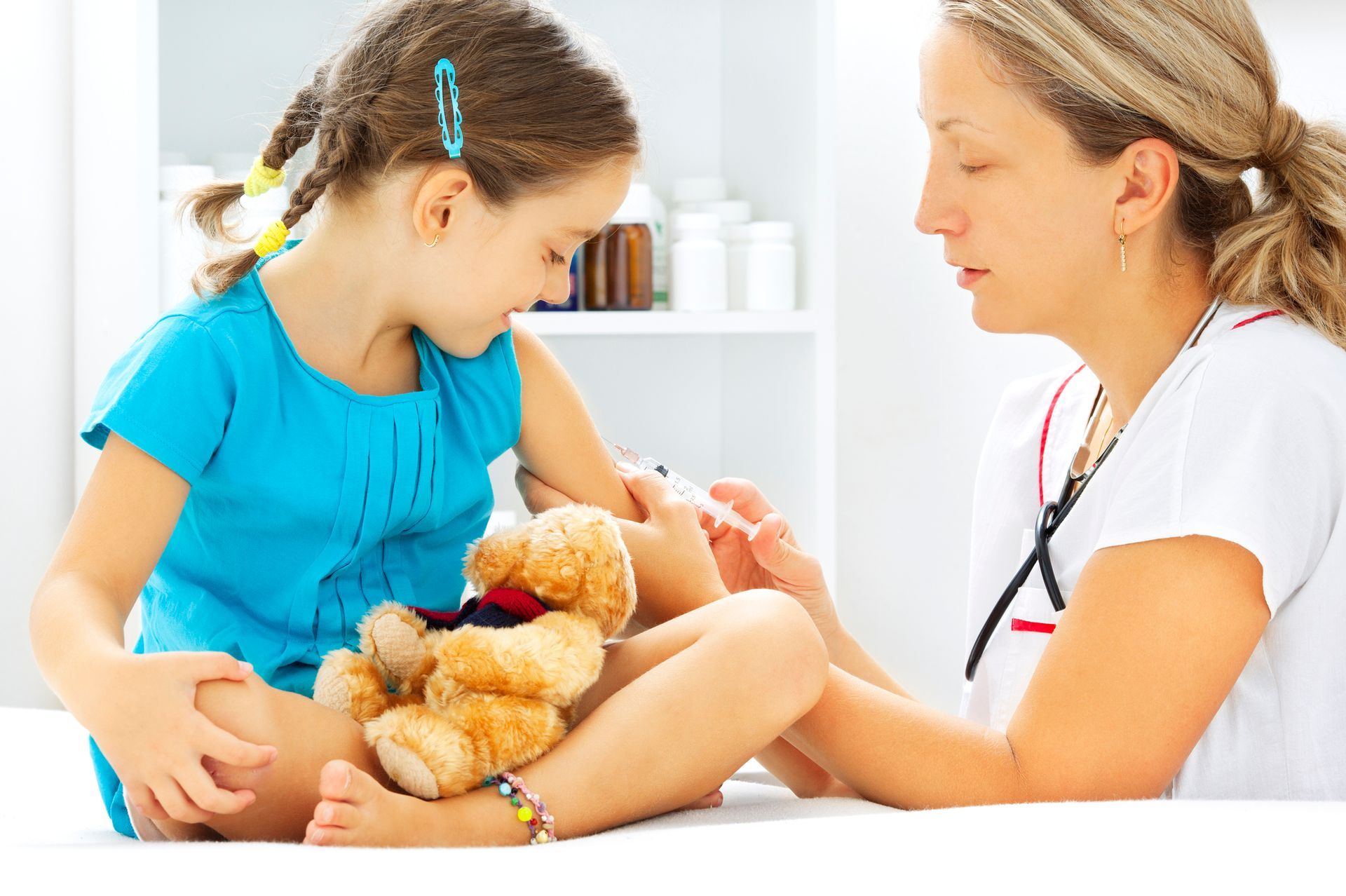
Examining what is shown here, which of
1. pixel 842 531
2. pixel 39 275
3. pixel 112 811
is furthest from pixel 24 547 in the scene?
pixel 842 531

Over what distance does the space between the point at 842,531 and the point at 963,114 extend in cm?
135

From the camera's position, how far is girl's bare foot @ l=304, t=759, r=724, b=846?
780 mm

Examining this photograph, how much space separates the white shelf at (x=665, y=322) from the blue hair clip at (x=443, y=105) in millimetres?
695

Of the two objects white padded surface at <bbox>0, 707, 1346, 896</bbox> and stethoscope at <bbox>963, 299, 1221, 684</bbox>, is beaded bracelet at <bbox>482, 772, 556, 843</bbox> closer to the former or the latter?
white padded surface at <bbox>0, 707, 1346, 896</bbox>

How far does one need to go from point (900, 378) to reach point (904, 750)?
141 centimetres

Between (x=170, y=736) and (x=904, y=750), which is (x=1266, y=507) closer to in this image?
(x=904, y=750)

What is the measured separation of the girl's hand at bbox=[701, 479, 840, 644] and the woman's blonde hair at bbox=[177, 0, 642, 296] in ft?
1.28

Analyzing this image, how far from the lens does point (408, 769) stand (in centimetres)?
83

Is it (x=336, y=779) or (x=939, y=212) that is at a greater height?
(x=939, y=212)

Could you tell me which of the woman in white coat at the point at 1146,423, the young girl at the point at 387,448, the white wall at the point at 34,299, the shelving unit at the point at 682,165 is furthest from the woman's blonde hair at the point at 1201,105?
the white wall at the point at 34,299

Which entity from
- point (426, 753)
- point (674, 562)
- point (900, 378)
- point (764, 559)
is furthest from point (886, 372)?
point (426, 753)

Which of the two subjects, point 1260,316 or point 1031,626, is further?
point 1031,626

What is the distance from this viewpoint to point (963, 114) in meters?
1.07

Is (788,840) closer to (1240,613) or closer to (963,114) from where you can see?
(1240,613)
